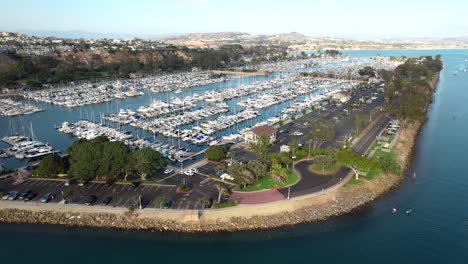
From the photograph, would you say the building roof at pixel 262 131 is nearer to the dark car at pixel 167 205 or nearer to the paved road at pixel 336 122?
the paved road at pixel 336 122

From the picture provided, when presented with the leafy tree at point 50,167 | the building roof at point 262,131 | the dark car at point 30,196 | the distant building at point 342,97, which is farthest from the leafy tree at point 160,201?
the distant building at point 342,97

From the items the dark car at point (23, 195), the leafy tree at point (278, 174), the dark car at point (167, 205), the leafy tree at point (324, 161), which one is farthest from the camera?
the leafy tree at point (324, 161)

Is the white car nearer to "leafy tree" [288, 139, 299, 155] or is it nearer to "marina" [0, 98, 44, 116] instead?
"leafy tree" [288, 139, 299, 155]

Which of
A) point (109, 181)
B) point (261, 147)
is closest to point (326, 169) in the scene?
point (261, 147)

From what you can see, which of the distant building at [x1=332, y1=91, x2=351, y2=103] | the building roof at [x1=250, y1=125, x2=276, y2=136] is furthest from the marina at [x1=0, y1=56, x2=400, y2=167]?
the building roof at [x1=250, y1=125, x2=276, y2=136]

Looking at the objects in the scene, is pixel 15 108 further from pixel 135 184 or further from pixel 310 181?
pixel 310 181
